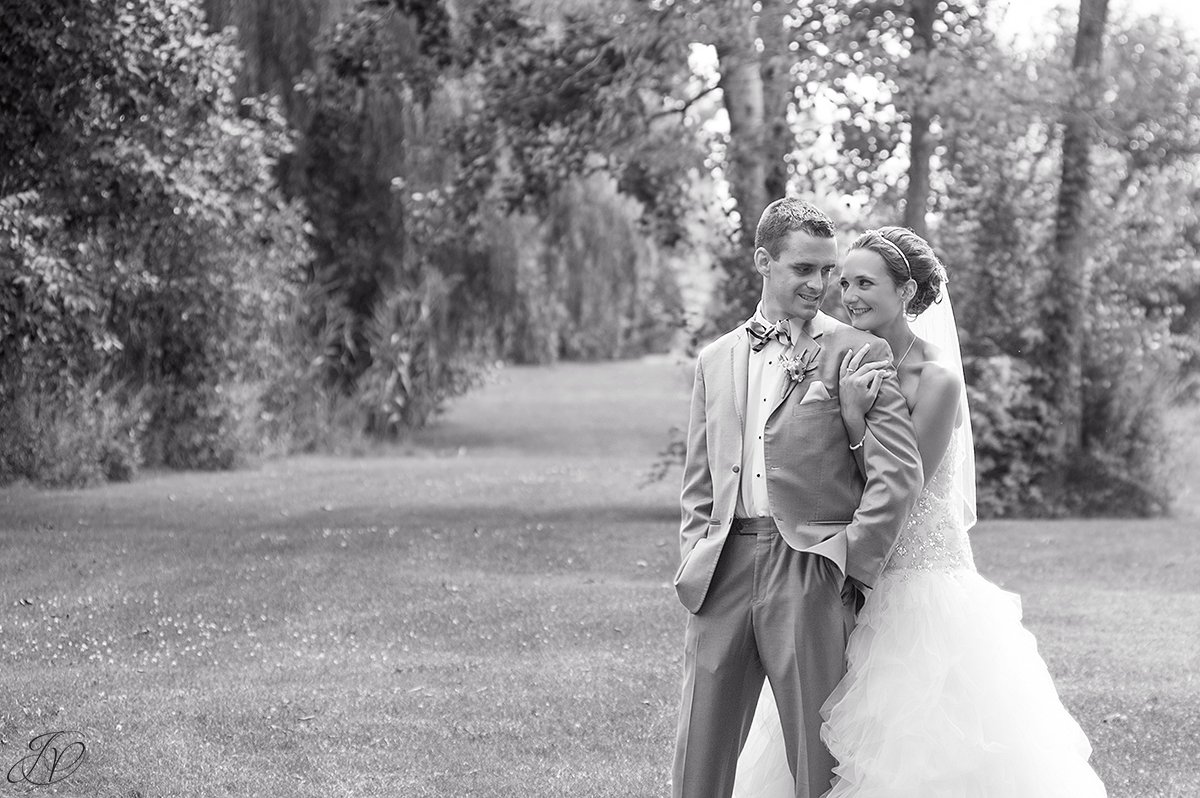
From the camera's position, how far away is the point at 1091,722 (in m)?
7.51

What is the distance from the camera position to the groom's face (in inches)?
173

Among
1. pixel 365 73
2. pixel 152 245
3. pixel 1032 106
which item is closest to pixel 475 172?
pixel 365 73

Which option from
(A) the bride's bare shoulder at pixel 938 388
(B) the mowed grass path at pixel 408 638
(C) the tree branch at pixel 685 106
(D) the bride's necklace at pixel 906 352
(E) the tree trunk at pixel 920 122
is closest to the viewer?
(A) the bride's bare shoulder at pixel 938 388

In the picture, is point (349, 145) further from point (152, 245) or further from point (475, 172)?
point (475, 172)

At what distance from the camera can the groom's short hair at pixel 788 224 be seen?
173 inches

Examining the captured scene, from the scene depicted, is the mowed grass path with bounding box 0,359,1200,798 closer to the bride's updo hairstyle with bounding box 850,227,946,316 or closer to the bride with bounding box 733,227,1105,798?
the bride with bounding box 733,227,1105,798

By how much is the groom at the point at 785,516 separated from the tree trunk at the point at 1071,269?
13.0 metres

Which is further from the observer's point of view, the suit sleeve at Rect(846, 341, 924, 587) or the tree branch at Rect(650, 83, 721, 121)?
the tree branch at Rect(650, 83, 721, 121)

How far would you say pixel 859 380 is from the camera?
14.3 feet

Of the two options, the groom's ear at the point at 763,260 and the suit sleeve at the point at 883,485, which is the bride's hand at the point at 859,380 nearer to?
the suit sleeve at the point at 883,485

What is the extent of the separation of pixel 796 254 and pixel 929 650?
4.33ft

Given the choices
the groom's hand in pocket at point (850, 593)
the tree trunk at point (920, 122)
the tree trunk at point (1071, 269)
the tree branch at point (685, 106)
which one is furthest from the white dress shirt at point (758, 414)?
the tree trunk at point (1071, 269)

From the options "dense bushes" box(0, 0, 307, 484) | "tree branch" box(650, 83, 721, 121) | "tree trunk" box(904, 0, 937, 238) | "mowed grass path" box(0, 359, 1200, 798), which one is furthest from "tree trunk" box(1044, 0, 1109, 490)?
"dense bushes" box(0, 0, 307, 484)

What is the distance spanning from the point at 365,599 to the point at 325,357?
12908 mm
